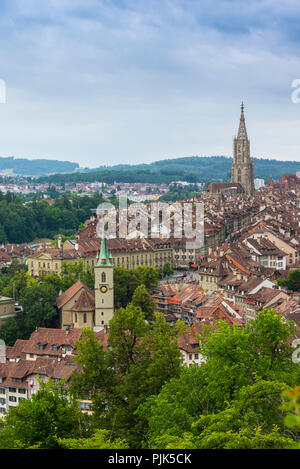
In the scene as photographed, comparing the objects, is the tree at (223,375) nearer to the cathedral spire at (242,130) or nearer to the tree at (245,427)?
the tree at (245,427)

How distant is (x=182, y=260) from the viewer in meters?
94.9

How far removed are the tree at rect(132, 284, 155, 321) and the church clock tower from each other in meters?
3.68

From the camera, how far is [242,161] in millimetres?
189000

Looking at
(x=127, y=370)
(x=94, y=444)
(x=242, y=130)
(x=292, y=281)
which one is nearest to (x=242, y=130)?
(x=242, y=130)

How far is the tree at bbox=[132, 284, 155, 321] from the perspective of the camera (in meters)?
59.5

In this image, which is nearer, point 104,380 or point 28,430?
point 28,430

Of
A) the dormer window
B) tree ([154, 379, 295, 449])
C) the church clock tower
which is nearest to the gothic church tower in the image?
the church clock tower

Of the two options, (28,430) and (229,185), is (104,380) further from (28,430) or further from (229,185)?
(229,185)

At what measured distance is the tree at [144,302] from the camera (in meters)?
59.5

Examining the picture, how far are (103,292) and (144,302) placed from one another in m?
5.23

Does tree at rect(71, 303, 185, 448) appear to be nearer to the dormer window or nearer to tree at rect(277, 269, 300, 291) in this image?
the dormer window

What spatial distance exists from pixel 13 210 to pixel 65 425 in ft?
392

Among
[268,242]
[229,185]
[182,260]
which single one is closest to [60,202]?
[229,185]
